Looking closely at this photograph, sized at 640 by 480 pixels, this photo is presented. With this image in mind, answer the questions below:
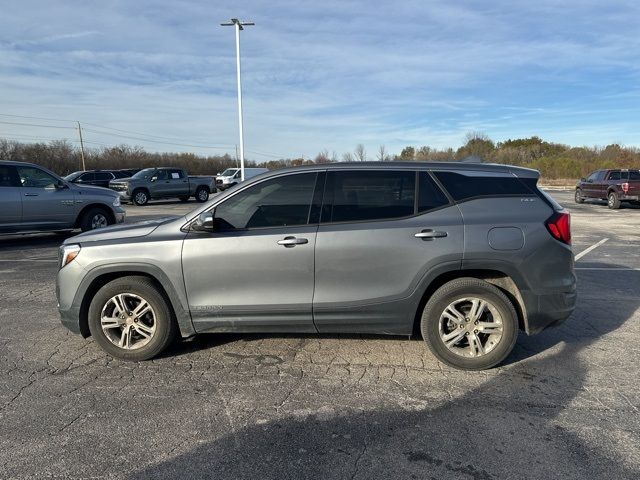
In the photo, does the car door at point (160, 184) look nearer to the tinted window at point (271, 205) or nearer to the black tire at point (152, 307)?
the black tire at point (152, 307)

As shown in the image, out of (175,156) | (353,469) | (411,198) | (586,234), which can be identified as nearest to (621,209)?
(586,234)

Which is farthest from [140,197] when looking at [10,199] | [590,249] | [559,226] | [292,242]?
[559,226]

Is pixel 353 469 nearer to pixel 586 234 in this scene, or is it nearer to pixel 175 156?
pixel 586 234

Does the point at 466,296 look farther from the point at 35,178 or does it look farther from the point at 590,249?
the point at 35,178

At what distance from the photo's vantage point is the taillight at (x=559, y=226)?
13.0 ft

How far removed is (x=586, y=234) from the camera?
12.8m

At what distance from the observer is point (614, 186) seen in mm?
21000

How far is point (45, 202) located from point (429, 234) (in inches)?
382

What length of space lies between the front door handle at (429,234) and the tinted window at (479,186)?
0.38 meters

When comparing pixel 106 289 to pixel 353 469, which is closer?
pixel 353 469

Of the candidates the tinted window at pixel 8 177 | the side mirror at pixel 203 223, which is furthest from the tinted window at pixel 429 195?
the tinted window at pixel 8 177

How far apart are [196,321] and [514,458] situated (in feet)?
8.84

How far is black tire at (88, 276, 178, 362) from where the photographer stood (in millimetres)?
4133

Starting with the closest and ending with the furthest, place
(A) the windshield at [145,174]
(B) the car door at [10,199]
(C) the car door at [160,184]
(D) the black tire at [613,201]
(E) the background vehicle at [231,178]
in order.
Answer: (B) the car door at [10,199] → (D) the black tire at [613,201] → (A) the windshield at [145,174] → (C) the car door at [160,184] → (E) the background vehicle at [231,178]
